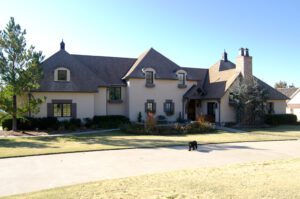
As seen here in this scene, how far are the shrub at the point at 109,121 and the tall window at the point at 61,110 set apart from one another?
8.18ft

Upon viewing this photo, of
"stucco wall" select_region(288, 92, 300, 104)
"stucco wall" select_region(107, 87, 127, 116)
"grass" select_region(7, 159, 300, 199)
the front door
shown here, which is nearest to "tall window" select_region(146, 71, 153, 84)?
"stucco wall" select_region(107, 87, 127, 116)

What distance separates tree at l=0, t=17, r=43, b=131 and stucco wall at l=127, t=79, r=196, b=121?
32.3ft

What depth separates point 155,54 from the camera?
110 ft

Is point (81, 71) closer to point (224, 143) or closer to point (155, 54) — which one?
point (155, 54)

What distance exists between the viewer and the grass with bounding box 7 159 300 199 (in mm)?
7258

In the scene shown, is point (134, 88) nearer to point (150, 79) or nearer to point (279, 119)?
point (150, 79)

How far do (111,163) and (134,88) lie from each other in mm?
18776

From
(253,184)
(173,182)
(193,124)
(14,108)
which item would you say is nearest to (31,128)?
(14,108)

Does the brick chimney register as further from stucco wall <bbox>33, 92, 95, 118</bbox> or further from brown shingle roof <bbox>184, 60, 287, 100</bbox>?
stucco wall <bbox>33, 92, 95, 118</bbox>

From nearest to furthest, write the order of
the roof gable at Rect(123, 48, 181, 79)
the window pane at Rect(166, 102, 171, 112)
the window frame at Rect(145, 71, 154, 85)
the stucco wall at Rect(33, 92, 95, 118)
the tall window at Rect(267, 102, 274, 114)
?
the stucco wall at Rect(33, 92, 95, 118) → the roof gable at Rect(123, 48, 181, 79) → the window frame at Rect(145, 71, 154, 85) → the window pane at Rect(166, 102, 171, 112) → the tall window at Rect(267, 102, 274, 114)

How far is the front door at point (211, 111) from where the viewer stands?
104 ft

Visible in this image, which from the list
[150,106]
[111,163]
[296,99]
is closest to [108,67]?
[150,106]

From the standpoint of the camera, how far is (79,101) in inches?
1097

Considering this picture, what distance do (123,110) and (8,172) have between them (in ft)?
68.6
